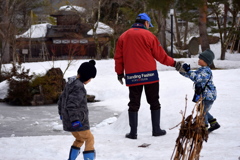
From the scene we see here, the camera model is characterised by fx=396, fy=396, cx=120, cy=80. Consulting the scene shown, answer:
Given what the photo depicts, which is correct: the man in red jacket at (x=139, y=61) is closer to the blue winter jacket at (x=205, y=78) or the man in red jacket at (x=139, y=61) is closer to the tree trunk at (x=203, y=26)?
the blue winter jacket at (x=205, y=78)

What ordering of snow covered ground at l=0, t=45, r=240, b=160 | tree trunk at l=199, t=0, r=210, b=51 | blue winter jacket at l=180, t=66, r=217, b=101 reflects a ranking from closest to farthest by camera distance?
snow covered ground at l=0, t=45, r=240, b=160 → blue winter jacket at l=180, t=66, r=217, b=101 → tree trunk at l=199, t=0, r=210, b=51

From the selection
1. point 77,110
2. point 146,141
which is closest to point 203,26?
point 146,141

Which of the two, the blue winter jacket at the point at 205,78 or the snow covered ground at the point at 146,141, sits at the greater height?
the blue winter jacket at the point at 205,78

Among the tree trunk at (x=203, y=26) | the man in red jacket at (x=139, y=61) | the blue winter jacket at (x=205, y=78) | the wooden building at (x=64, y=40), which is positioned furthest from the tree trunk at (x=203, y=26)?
Result: the blue winter jacket at (x=205, y=78)

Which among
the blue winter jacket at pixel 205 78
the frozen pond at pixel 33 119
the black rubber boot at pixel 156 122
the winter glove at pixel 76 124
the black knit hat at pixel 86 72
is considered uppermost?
the black knit hat at pixel 86 72

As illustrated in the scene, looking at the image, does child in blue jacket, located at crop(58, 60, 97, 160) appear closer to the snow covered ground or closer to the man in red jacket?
the snow covered ground

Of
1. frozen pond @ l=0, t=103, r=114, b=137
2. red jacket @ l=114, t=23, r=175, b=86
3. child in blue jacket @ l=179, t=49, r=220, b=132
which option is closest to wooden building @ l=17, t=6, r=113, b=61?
frozen pond @ l=0, t=103, r=114, b=137

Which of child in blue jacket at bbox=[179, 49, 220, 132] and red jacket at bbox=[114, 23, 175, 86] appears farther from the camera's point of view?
red jacket at bbox=[114, 23, 175, 86]

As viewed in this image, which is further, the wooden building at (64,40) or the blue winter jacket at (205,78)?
the wooden building at (64,40)

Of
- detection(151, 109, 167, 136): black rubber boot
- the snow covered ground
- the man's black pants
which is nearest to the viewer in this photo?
the snow covered ground

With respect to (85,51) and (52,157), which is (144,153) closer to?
(52,157)

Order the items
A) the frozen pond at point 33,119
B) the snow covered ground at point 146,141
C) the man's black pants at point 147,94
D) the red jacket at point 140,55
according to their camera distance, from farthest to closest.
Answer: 1. the frozen pond at point 33,119
2. the man's black pants at point 147,94
3. the red jacket at point 140,55
4. the snow covered ground at point 146,141

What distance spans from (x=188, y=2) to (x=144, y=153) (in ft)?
46.0

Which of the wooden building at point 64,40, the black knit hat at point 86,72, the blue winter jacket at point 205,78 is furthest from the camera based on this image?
the wooden building at point 64,40
